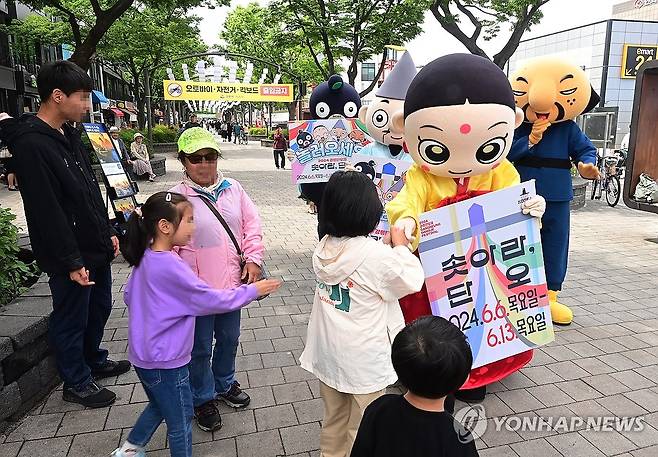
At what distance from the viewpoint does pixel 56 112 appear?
2902 millimetres

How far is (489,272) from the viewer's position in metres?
3.09

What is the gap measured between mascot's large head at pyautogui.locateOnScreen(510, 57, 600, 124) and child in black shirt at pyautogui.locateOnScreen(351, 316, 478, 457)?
9.88 ft

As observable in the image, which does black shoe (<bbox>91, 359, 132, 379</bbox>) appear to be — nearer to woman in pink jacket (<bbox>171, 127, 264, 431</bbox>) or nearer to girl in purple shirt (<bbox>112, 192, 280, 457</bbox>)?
woman in pink jacket (<bbox>171, 127, 264, 431</bbox>)

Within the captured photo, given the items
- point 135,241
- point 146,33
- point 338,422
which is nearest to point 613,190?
point 338,422

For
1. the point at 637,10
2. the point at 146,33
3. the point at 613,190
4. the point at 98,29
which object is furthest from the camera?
the point at 637,10

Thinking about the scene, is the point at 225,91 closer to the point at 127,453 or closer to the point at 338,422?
the point at 127,453

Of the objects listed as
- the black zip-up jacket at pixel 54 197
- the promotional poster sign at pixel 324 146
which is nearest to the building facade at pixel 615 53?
the promotional poster sign at pixel 324 146

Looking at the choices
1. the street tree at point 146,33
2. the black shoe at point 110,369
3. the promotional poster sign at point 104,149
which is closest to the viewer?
the black shoe at point 110,369

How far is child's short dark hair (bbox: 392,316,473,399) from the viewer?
1.43 m

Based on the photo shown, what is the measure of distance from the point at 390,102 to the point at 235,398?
2.91 metres

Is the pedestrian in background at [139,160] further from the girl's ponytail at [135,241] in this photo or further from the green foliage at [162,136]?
the girl's ponytail at [135,241]

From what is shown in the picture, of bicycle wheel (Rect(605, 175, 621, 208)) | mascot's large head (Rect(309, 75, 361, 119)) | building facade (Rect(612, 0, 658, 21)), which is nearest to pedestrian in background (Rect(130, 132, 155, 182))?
mascot's large head (Rect(309, 75, 361, 119))

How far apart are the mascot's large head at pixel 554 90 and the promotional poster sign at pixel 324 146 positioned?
6.06 feet

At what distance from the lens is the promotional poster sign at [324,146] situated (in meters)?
5.46
